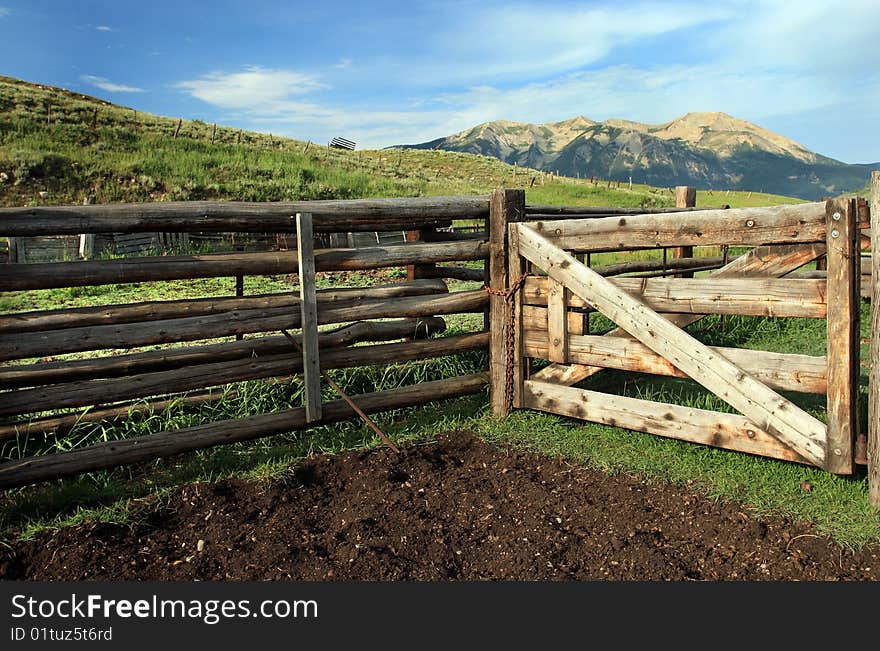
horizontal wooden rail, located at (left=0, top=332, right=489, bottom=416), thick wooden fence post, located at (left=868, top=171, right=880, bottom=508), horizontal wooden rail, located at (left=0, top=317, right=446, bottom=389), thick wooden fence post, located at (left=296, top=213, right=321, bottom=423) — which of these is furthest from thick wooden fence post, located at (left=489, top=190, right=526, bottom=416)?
thick wooden fence post, located at (left=868, top=171, right=880, bottom=508)

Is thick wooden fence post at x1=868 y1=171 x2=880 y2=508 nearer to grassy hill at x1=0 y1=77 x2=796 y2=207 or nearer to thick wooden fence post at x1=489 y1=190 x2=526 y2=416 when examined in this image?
thick wooden fence post at x1=489 y1=190 x2=526 y2=416

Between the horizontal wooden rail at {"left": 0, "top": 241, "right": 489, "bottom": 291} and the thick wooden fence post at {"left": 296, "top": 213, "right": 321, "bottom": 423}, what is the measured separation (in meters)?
0.19

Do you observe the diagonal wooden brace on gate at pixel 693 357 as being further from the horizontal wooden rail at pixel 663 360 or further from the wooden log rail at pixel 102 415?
the wooden log rail at pixel 102 415

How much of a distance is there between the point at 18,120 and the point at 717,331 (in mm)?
31427

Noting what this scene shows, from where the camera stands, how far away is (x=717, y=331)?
8.88 metres

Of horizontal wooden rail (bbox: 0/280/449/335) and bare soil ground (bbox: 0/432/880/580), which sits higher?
horizontal wooden rail (bbox: 0/280/449/335)

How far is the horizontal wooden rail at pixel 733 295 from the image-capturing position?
398cm

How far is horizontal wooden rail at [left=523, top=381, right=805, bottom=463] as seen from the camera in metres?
4.24

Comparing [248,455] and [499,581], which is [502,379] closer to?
[248,455]

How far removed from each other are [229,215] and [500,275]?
2193 millimetres

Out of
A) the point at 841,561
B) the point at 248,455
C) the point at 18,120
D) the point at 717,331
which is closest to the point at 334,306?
the point at 248,455

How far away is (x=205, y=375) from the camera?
480 centimetres

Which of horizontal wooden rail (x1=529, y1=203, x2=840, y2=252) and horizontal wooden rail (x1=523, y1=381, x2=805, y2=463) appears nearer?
horizontal wooden rail (x1=529, y1=203, x2=840, y2=252)

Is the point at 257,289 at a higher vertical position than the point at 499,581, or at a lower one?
higher
